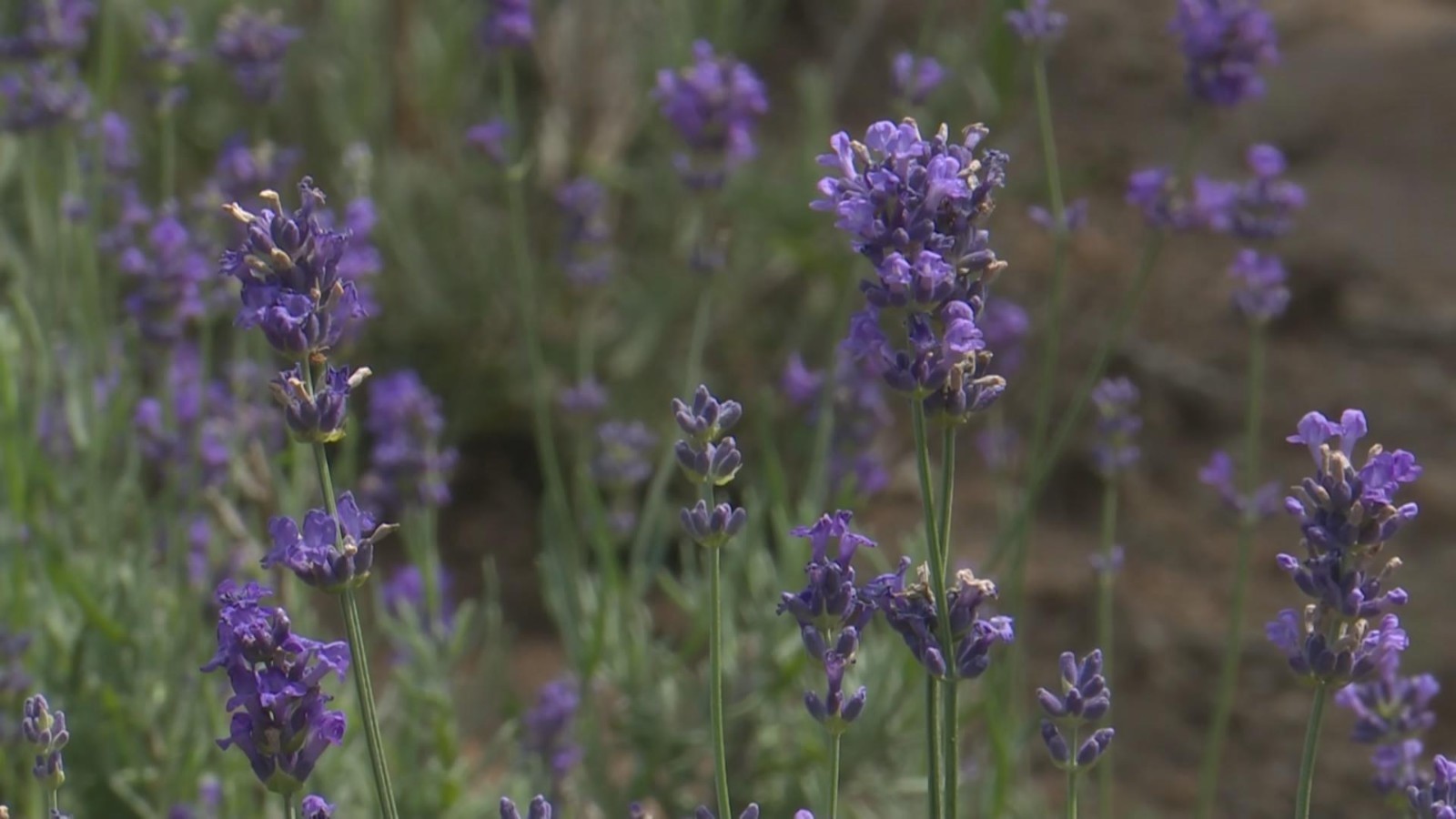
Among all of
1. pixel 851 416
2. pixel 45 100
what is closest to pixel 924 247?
pixel 851 416

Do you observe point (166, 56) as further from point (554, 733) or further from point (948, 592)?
point (948, 592)

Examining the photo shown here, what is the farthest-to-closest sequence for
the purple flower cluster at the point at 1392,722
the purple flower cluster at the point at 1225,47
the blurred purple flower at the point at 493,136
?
the blurred purple flower at the point at 493,136, the purple flower cluster at the point at 1225,47, the purple flower cluster at the point at 1392,722

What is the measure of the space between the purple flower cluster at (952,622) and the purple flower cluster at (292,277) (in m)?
0.51

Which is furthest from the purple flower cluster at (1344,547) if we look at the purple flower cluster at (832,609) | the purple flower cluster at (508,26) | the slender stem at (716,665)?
the purple flower cluster at (508,26)

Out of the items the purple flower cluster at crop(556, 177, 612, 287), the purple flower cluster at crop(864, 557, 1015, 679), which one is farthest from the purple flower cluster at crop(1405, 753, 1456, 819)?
the purple flower cluster at crop(556, 177, 612, 287)

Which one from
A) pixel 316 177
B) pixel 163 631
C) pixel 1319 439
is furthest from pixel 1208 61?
pixel 316 177

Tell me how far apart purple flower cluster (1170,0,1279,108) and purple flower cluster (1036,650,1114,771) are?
1.19 meters

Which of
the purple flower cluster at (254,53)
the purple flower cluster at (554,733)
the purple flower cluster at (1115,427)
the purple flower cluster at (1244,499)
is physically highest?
the purple flower cluster at (254,53)

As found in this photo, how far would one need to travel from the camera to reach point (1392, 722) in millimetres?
1996

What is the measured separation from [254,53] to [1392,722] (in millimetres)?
1913

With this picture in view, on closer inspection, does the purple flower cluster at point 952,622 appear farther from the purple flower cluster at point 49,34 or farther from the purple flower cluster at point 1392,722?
the purple flower cluster at point 49,34

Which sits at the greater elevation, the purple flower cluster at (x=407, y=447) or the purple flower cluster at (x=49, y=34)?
the purple flower cluster at (x=49, y=34)

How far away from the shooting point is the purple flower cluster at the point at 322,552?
54.6 inches

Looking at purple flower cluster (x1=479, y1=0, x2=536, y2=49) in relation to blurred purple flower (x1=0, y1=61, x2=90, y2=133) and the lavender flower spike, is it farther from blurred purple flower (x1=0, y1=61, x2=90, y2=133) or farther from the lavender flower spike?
the lavender flower spike
